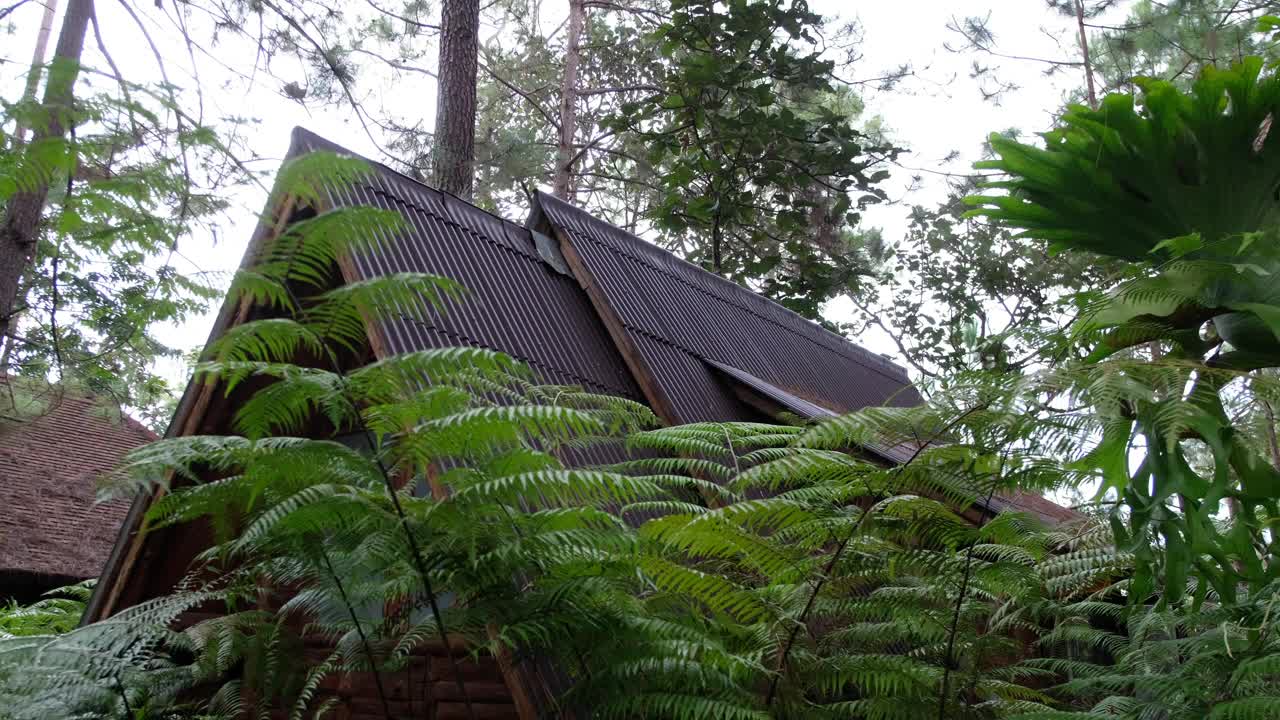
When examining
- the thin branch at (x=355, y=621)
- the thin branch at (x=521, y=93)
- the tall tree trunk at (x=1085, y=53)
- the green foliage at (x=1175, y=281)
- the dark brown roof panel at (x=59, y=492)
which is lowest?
the thin branch at (x=355, y=621)

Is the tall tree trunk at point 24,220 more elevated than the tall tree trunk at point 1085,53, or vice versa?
the tall tree trunk at point 1085,53

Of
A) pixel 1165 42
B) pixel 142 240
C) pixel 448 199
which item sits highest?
pixel 1165 42

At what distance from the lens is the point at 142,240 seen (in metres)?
3.02

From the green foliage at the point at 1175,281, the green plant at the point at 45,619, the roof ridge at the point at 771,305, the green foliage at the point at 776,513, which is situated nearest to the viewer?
the green foliage at the point at 1175,281

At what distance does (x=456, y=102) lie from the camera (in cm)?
948

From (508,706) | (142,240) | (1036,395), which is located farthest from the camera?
(508,706)

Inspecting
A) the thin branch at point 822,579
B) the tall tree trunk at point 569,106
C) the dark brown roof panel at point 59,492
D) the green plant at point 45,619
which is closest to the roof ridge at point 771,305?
the green plant at point 45,619

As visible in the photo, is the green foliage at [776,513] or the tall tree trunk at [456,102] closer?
the green foliage at [776,513]

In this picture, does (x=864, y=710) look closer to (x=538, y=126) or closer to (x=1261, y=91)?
(x=1261, y=91)

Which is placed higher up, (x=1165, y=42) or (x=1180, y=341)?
(x=1165, y=42)

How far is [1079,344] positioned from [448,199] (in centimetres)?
403

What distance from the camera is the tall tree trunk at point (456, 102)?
30.3 ft

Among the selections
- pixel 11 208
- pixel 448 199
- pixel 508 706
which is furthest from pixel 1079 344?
pixel 11 208

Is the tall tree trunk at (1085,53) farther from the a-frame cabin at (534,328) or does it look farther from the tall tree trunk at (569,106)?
the tall tree trunk at (569,106)
